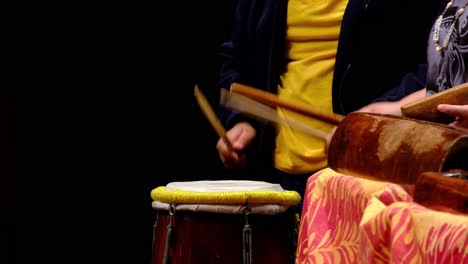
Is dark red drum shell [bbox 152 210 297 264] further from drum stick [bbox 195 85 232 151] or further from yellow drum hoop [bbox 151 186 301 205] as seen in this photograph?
drum stick [bbox 195 85 232 151]

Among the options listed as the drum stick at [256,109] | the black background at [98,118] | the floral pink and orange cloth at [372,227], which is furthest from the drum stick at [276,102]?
the black background at [98,118]

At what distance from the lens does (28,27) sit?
3166mm

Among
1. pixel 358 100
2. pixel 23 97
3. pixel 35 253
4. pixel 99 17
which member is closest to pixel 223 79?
pixel 358 100

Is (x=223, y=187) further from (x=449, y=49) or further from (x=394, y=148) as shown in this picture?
(x=394, y=148)

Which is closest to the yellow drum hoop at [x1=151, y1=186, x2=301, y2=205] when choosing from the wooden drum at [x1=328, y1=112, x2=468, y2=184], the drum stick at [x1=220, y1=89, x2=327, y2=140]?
the drum stick at [x1=220, y1=89, x2=327, y2=140]

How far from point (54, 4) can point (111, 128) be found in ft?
1.84

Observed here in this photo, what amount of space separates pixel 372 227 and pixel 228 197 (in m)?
1.19

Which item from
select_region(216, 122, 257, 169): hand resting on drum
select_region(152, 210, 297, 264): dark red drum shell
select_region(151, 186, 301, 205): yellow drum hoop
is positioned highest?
select_region(216, 122, 257, 169): hand resting on drum

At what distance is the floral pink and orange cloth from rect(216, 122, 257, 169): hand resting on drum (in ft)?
3.84

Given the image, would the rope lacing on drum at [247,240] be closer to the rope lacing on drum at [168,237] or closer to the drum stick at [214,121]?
the rope lacing on drum at [168,237]

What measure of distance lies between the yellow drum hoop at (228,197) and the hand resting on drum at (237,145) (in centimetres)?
33

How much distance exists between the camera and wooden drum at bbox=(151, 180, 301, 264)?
209cm

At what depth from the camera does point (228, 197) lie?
2066mm

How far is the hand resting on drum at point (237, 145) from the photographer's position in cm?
246
